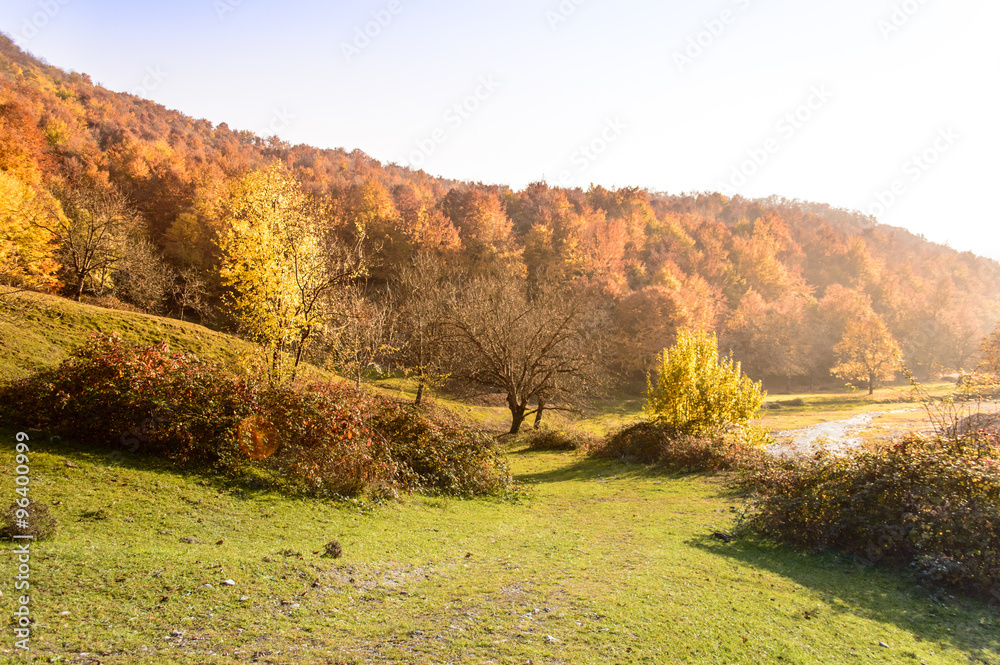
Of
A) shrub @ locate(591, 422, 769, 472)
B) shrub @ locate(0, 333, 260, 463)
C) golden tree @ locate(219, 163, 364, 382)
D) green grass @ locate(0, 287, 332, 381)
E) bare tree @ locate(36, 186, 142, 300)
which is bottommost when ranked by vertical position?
shrub @ locate(591, 422, 769, 472)

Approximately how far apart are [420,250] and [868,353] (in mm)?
58221

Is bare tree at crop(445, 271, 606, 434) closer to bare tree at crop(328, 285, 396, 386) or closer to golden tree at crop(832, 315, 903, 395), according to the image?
bare tree at crop(328, 285, 396, 386)

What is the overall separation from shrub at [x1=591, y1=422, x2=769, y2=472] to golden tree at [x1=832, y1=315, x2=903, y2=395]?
54757mm

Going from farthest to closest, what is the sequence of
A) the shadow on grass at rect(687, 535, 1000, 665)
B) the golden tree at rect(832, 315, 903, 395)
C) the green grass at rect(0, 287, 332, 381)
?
the golden tree at rect(832, 315, 903, 395)
the green grass at rect(0, 287, 332, 381)
the shadow on grass at rect(687, 535, 1000, 665)

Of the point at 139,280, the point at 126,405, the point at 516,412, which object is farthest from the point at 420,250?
the point at 126,405

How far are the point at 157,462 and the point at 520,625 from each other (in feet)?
27.2

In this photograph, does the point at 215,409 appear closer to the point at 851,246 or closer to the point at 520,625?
the point at 520,625

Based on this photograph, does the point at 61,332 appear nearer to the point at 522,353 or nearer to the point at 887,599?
the point at 522,353

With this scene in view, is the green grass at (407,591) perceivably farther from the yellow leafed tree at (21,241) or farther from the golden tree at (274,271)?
the yellow leafed tree at (21,241)

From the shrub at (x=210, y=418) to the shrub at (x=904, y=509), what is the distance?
8.88 meters

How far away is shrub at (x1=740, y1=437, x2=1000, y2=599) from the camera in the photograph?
7.91m

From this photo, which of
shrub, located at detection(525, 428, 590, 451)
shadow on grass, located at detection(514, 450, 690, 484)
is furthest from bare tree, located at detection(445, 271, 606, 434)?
shadow on grass, located at detection(514, 450, 690, 484)

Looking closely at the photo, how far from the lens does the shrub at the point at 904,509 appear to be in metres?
7.91

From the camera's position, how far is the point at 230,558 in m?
6.67
